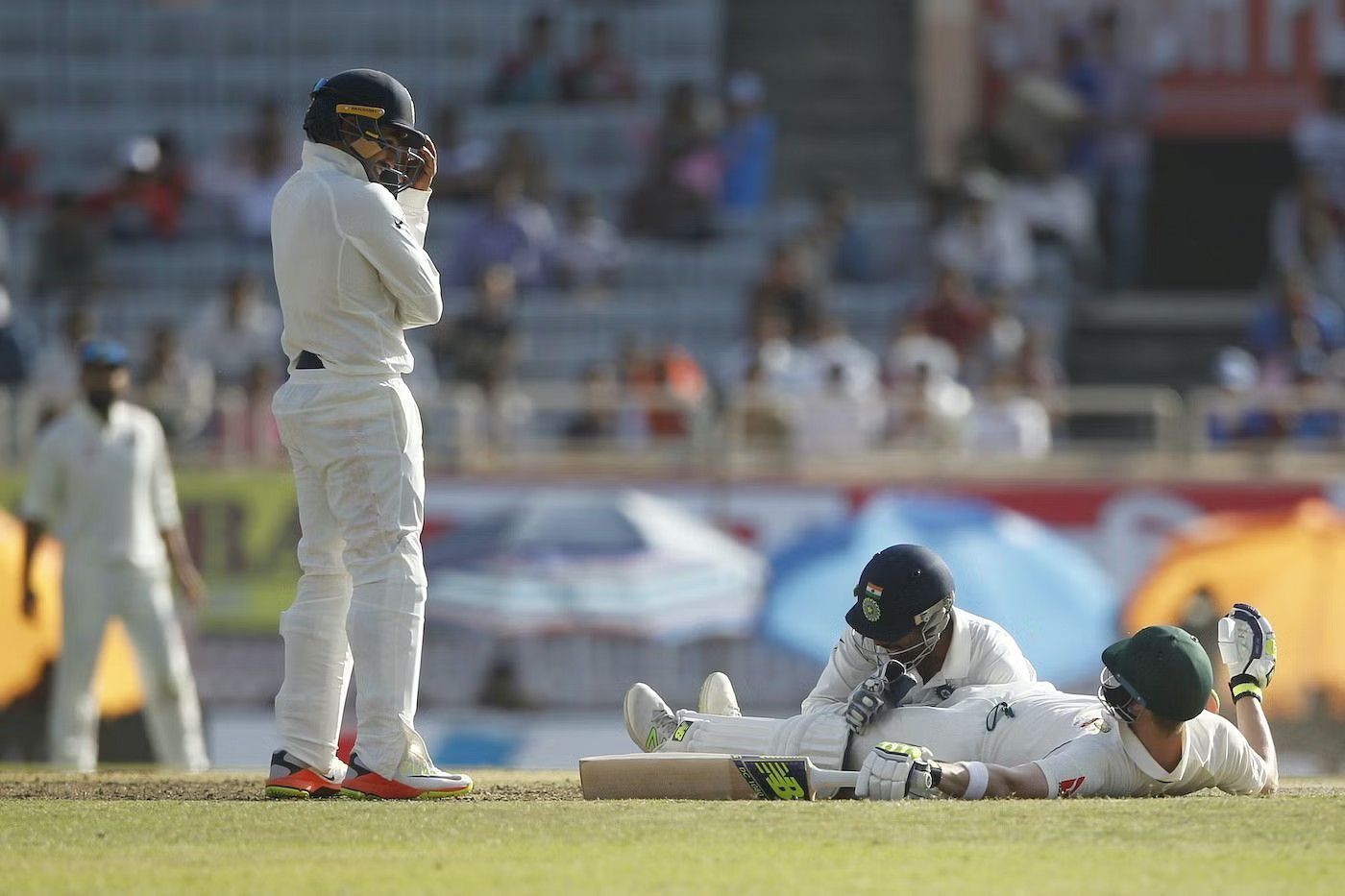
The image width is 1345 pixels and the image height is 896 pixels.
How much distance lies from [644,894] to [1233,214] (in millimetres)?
18635

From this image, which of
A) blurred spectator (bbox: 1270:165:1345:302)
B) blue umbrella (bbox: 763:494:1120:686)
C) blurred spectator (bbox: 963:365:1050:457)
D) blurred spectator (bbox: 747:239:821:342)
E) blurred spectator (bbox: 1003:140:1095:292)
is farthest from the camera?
blurred spectator (bbox: 1003:140:1095:292)

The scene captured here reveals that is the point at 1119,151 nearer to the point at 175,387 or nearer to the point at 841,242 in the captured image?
the point at 841,242

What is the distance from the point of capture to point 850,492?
16531 millimetres

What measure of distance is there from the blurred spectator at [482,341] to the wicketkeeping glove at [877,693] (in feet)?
30.8

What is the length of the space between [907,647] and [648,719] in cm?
130

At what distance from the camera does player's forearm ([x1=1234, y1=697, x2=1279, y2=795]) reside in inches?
340

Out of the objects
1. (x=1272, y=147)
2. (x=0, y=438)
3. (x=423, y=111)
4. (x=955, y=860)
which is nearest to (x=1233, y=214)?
(x=1272, y=147)

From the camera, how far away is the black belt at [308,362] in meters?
8.01

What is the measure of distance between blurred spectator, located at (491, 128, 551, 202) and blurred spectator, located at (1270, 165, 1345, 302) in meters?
6.60

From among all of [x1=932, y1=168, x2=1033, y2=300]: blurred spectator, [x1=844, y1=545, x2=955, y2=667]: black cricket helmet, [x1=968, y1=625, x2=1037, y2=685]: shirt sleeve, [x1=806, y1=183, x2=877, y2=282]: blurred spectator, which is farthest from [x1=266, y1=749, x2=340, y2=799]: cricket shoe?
[x1=806, y1=183, x2=877, y2=282]: blurred spectator

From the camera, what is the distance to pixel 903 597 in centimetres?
834

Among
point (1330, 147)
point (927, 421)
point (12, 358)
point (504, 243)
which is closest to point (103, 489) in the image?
point (12, 358)

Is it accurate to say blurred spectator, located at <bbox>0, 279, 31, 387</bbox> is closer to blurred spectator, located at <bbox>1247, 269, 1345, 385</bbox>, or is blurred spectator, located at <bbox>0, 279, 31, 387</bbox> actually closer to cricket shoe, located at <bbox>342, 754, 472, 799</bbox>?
blurred spectator, located at <bbox>1247, 269, 1345, 385</bbox>

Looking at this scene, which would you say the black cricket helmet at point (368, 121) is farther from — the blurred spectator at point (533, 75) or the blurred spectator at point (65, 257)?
the blurred spectator at point (533, 75)
